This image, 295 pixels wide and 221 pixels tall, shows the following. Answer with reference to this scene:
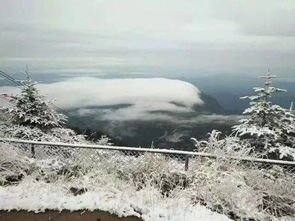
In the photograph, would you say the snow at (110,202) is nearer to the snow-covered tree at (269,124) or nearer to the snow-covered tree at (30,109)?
the snow-covered tree at (269,124)

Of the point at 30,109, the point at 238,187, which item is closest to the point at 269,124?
the point at 238,187

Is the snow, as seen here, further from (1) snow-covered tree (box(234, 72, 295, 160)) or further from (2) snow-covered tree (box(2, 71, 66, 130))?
(2) snow-covered tree (box(2, 71, 66, 130))

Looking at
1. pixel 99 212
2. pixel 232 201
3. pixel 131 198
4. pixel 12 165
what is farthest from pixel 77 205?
pixel 232 201

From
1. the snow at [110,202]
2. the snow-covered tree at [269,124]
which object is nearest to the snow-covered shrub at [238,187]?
the snow at [110,202]

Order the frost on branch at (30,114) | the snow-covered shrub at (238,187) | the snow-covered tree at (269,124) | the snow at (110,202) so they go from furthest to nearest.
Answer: the frost on branch at (30,114)
the snow-covered tree at (269,124)
the snow-covered shrub at (238,187)
the snow at (110,202)

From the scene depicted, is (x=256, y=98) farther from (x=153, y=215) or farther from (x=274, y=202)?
(x=153, y=215)
